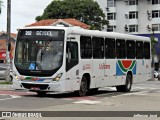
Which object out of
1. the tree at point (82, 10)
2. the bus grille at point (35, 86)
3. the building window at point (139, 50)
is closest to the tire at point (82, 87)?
the bus grille at point (35, 86)

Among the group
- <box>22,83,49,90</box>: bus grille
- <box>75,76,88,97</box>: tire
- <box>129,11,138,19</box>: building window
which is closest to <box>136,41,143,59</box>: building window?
<box>75,76,88,97</box>: tire

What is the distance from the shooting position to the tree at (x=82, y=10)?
83312 mm

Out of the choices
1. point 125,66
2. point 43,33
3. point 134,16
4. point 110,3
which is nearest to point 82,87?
point 43,33

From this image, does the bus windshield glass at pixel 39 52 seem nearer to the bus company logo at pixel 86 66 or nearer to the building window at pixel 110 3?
the bus company logo at pixel 86 66

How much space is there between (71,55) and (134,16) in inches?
2594

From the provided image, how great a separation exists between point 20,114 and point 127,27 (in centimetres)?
7236

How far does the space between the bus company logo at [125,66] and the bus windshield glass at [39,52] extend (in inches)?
228

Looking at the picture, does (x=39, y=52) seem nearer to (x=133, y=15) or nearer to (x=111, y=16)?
(x=133, y=15)

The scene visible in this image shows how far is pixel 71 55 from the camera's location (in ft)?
65.4

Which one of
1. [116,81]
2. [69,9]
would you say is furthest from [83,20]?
[116,81]

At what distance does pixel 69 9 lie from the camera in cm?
8419

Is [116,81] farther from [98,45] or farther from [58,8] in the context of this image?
[58,8]

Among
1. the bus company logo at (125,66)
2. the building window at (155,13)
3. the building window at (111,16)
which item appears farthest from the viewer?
the building window at (111,16)

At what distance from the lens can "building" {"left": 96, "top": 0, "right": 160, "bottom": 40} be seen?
82.6 m
